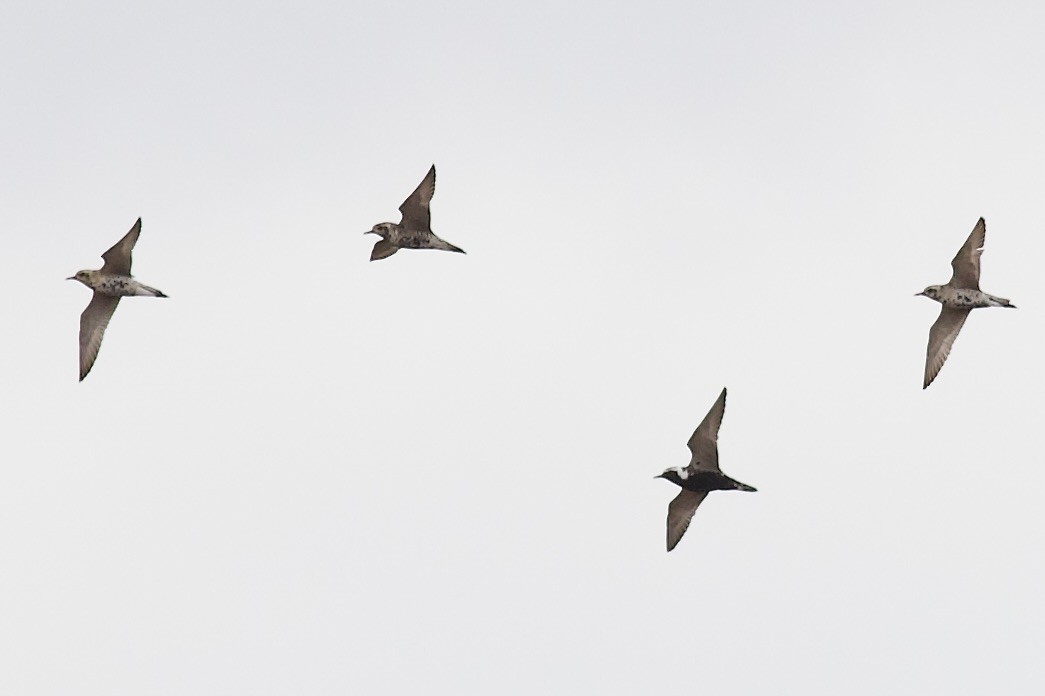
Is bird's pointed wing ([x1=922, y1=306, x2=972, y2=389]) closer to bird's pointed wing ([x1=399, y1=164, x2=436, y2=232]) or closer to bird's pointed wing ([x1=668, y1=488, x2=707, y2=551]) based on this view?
bird's pointed wing ([x1=668, y1=488, x2=707, y2=551])

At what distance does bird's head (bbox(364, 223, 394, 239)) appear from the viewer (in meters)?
65.2

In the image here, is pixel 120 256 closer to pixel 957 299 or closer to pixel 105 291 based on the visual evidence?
pixel 105 291

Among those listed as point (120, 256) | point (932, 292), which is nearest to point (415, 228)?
point (120, 256)

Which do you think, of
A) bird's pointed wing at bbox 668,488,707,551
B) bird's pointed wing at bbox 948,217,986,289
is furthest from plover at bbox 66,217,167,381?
bird's pointed wing at bbox 948,217,986,289

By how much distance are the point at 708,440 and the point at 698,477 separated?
1.42 m

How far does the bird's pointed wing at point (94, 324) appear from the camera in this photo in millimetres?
60625

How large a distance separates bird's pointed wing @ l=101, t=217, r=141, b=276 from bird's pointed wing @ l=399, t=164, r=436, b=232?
8.97m

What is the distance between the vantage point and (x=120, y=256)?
195 feet

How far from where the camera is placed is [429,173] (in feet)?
206

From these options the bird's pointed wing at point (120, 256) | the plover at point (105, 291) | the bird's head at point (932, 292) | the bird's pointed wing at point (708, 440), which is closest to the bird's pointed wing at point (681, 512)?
the bird's pointed wing at point (708, 440)

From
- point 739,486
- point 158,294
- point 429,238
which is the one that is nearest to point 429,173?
point 429,238

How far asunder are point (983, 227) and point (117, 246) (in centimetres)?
2619

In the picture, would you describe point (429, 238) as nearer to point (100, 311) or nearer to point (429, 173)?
point (429, 173)

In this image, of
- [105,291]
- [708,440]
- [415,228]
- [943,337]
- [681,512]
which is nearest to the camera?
[708,440]
